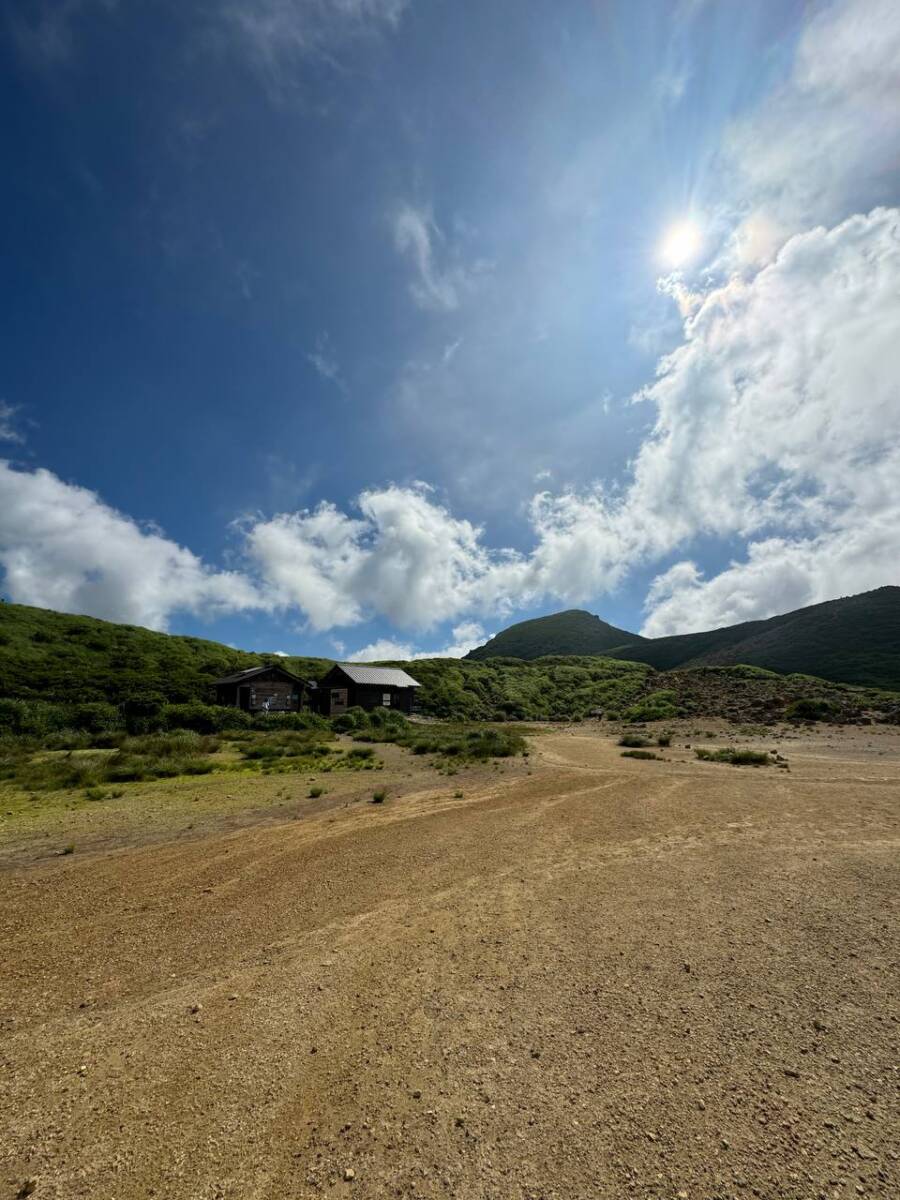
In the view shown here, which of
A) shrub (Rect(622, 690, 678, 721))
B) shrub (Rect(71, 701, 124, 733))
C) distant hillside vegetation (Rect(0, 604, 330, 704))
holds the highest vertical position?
distant hillside vegetation (Rect(0, 604, 330, 704))

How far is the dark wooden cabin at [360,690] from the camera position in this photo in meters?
54.0

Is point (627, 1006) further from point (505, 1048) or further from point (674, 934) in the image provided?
point (674, 934)

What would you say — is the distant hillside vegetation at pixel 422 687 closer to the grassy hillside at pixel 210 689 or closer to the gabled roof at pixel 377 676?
the grassy hillside at pixel 210 689

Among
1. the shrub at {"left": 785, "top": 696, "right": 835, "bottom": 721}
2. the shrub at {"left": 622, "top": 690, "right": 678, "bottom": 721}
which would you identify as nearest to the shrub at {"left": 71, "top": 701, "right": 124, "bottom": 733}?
the shrub at {"left": 622, "top": 690, "right": 678, "bottom": 721}

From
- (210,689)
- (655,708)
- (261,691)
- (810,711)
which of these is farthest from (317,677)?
(810,711)

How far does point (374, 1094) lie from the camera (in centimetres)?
402

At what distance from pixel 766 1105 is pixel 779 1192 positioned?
0.74m

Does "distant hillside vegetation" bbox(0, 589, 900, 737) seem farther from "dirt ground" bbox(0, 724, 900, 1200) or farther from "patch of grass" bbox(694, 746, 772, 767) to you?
"dirt ground" bbox(0, 724, 900, 1200)

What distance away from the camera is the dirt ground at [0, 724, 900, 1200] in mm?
3393

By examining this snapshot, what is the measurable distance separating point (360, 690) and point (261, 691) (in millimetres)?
11095

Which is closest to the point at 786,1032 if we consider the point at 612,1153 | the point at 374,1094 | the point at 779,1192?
the point at 779,1192

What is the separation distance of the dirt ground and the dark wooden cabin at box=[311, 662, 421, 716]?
142ft

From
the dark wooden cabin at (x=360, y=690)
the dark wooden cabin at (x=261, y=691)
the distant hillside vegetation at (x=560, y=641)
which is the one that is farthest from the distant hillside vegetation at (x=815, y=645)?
the dark wooden cabin at (x=261, y=691)

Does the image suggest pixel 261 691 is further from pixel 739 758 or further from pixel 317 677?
pixel 739 758
